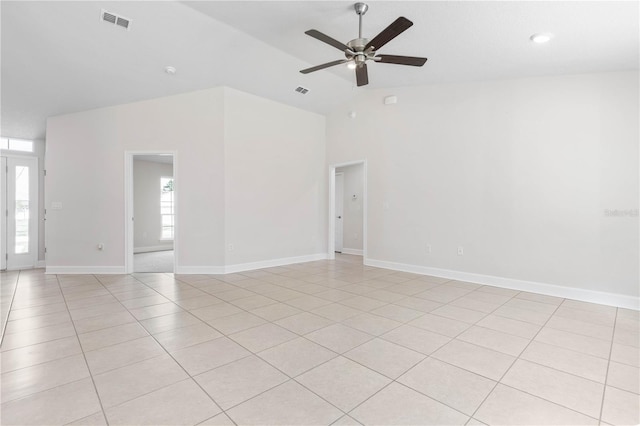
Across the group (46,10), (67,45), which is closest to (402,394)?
(46,10)

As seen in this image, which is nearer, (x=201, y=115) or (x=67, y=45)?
(x=67, y=45)

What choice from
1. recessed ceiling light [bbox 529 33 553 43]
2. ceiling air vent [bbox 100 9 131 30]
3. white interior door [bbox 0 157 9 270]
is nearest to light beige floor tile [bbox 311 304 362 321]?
recessed ceiling light [bbox 529 33 553 43]

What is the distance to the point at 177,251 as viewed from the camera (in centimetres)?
511

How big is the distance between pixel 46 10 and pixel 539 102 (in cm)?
579

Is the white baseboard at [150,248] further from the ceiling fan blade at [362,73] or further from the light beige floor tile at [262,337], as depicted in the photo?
the ceiling fan blade at [362,73]

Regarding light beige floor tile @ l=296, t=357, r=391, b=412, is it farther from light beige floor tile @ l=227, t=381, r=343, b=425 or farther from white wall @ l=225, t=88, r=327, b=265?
white wall @ l=225, t=88, r=327, b=265

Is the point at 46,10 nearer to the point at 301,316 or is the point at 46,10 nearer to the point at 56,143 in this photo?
the point at 56,143

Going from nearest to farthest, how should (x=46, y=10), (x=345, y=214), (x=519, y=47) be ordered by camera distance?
(x=46, y=10), (x=519, y=47), (x=345, y=214)

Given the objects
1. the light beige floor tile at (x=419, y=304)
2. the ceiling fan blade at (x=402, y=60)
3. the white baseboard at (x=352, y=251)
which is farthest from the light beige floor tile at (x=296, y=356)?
the white baseboard at (x=352, y=251)

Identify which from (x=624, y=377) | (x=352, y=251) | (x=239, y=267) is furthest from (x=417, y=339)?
(x=352, y=251)

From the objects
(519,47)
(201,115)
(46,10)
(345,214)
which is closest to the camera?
(46,10)

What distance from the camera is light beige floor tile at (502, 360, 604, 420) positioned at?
1776 mm

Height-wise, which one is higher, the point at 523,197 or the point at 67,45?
the point at 67,45

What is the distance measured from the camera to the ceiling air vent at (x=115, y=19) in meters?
3.20
